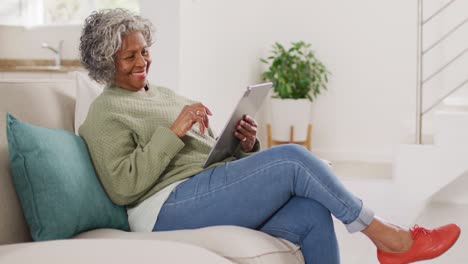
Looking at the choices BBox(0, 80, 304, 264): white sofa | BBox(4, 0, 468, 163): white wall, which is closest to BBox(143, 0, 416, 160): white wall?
BBox(4, 0, 468, 163): white wall

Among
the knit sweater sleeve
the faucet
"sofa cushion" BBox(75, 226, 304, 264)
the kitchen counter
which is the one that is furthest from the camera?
the faucet

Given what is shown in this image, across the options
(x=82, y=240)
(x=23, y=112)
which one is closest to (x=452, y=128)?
(x=23, y=112)

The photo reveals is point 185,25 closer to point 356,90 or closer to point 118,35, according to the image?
point 118,35

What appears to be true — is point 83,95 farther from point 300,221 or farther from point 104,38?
point 300,221

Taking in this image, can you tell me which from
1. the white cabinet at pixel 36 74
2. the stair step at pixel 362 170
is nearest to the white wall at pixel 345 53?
the stair step at pixel 362 170

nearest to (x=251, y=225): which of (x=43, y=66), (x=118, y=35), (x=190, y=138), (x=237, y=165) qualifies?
(x=237, y=165)

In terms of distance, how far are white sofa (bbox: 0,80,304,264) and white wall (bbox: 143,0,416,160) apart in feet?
11.7

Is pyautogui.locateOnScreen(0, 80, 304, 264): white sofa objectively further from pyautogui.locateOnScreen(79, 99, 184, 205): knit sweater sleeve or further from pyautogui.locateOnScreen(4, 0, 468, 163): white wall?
pyautogui.locateOnScreen(4, 0, 468, 163): white wall

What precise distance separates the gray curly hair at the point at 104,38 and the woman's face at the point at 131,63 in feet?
0.06

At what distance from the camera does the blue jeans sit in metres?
2.01

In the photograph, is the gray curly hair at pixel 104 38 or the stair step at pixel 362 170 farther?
the stair step at pixel 362 170

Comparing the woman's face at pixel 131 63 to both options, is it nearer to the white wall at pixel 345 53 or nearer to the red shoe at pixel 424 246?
the red shoe at pixel 424 246

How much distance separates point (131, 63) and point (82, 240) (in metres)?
0.70

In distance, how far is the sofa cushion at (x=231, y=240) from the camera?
182cm
